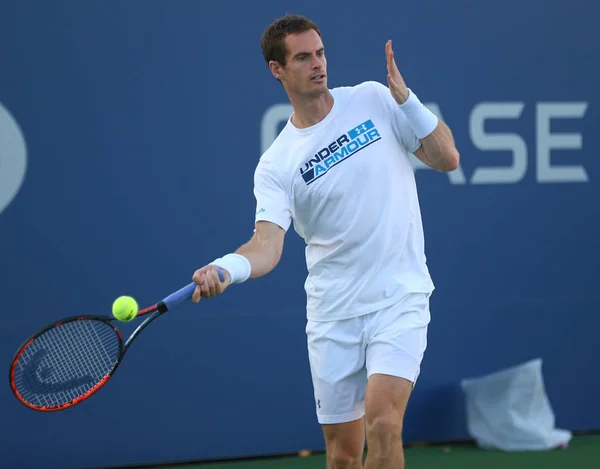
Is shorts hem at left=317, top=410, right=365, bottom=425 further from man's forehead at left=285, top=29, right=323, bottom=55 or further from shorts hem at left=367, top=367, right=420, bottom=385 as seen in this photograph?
man's forehead at left=285, top=29, right=323, bottom=55

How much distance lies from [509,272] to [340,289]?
82.3 inches

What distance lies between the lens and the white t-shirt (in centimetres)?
386

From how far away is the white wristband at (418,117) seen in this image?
3721 millimetres

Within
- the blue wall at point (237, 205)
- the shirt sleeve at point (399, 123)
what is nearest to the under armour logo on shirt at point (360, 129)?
the shirt sleeve at point (399, 123)

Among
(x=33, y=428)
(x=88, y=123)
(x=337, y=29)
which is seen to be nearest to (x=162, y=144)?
(x=88, y=123)

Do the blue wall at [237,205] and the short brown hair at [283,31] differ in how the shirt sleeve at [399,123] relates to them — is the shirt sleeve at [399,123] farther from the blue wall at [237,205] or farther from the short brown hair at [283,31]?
the blue wall at [237,205]

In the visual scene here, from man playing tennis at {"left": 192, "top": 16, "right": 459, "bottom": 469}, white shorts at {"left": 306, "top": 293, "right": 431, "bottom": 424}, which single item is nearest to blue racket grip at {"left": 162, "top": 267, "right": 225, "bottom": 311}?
man playing tennis at {"left": 192, "top": 16, "right": 459, "bottom": 469}

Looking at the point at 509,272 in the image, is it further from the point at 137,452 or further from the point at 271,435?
the point at 137,452

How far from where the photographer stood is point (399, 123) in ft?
12.8

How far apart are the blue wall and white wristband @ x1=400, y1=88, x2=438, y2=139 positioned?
174cm

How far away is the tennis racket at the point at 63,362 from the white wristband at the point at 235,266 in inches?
2.1

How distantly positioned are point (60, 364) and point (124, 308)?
56 cm

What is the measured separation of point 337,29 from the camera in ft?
18.0

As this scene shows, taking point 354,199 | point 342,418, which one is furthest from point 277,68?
point 342,418
